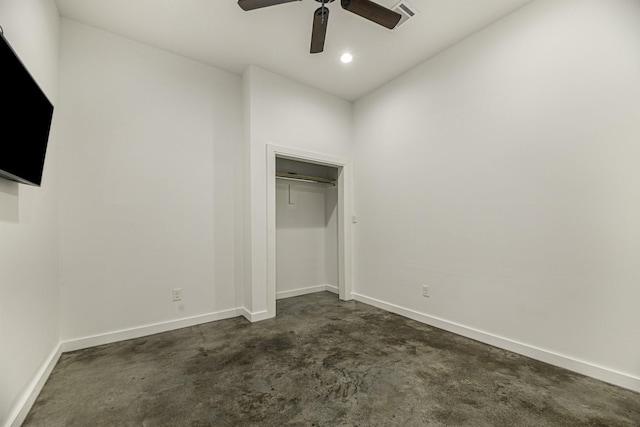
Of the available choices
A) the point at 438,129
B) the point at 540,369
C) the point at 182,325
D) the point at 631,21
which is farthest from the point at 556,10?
the point at 182,325

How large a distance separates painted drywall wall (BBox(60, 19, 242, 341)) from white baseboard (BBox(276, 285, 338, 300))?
986mm

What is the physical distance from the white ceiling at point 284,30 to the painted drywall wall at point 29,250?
66 cm

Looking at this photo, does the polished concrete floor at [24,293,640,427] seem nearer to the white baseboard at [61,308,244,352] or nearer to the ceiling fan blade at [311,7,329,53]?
the white baseboard at [61,308,244,352]

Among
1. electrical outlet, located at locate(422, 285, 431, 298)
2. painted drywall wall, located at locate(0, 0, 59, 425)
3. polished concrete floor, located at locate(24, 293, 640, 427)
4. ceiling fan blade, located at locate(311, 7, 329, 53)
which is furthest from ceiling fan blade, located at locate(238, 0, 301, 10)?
electrical outlet, located at locate(422, 285, 431, 298)

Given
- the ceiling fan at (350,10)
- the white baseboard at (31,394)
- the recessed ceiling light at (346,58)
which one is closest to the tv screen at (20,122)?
the white baseboard at (31,394)

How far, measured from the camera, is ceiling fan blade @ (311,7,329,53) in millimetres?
2076

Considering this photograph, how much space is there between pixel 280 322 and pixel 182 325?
109 cm

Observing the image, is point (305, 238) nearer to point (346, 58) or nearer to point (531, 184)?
point (346, 58)

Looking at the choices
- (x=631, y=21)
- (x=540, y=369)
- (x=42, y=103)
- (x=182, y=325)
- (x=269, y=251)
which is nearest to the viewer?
(x=42, y=103)

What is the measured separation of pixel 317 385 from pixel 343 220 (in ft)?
8.21

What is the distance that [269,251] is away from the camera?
3.39 metres

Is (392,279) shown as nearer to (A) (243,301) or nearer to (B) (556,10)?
(A) (243,301)

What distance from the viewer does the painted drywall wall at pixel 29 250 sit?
146cm

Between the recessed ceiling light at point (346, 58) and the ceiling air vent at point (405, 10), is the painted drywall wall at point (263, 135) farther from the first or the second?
the ceiling air vent at point (405, 10)
